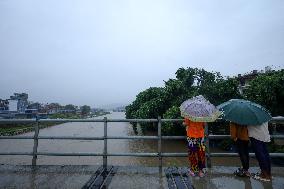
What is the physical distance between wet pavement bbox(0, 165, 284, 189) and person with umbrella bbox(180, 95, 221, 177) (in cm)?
28

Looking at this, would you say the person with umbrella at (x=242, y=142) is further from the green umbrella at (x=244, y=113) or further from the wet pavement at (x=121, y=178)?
the green umbrella at (x=244, y=113)

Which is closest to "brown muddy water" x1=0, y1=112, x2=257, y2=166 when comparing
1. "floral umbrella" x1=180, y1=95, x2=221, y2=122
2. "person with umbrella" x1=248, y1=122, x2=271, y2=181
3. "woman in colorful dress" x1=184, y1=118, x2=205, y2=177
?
"woman in colorful dress" x1=184, y1=118, x2=205, y2=177

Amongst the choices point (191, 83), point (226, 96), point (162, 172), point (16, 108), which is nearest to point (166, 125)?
point (226, 96)

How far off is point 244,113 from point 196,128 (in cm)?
97

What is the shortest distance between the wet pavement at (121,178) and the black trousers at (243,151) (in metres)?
0.35

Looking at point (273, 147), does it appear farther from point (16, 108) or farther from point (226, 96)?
point (16, 108)

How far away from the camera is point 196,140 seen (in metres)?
5.82

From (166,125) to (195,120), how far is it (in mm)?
22836

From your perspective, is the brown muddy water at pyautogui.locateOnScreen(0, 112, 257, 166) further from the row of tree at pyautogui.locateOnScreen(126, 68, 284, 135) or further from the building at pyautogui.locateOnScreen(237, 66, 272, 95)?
the building at pyautogui.locateOnScreen(237, 66, 272, 95)

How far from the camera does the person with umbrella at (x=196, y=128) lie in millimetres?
5652

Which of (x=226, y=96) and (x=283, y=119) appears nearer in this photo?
(x=283, y=119)

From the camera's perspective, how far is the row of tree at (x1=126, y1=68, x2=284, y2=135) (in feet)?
88.0

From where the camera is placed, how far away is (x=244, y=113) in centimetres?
545

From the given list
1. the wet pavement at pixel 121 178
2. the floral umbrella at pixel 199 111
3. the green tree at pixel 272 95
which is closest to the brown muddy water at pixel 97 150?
the green tree at pixel 272 95
